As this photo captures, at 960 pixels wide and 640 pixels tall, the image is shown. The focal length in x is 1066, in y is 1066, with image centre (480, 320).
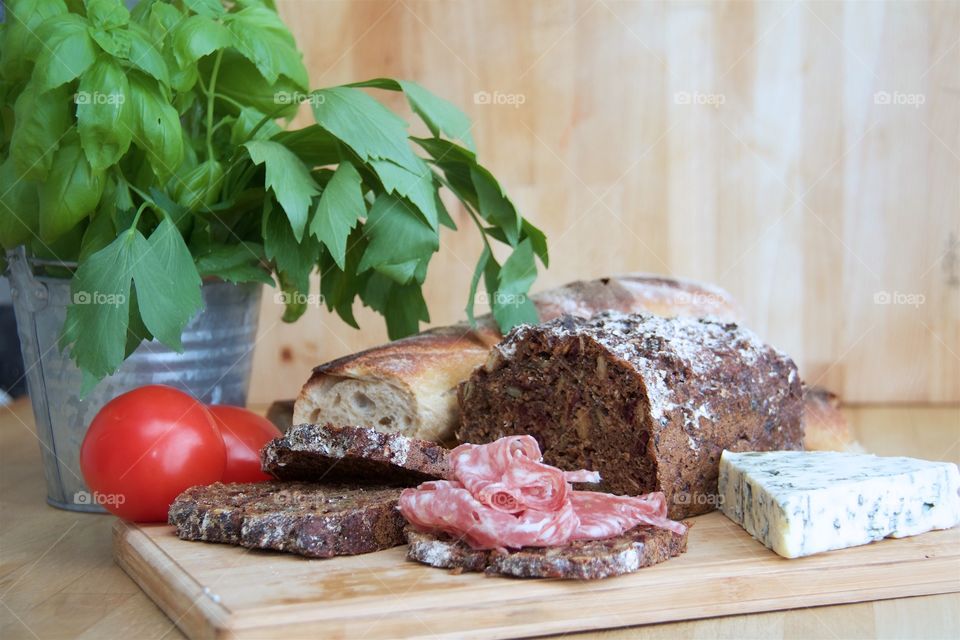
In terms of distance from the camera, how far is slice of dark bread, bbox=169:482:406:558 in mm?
1689

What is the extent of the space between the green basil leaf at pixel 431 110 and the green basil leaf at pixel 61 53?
1.67ft

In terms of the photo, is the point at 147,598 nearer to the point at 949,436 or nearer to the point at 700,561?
the point at 700,561

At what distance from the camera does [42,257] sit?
2.09 meters

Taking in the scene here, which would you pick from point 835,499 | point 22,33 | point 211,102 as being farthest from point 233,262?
point 835,499

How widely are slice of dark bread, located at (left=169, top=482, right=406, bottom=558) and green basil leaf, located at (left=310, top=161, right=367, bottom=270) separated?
43cm

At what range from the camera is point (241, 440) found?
215 cm

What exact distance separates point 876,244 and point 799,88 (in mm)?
516

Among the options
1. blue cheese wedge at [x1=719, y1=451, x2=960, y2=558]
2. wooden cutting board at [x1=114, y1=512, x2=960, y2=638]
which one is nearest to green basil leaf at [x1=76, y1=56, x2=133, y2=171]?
wooden cutting board at [x1=114, y1=512, x2=960, y2=638]

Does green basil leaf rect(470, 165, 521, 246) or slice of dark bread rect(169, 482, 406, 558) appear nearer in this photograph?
slice of dark bread rect(169, 482, 406, 558)

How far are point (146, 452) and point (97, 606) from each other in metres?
0.34

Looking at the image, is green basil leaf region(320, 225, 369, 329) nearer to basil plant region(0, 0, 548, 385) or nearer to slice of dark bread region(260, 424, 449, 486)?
basil plant region(0, 0, 548, 385)

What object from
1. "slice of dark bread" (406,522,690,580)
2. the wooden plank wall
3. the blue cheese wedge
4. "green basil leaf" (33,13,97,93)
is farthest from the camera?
the wooden plank wall

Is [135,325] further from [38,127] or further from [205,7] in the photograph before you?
[205,7]

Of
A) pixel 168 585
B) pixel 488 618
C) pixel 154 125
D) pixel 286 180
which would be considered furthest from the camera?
pixel 286 180
